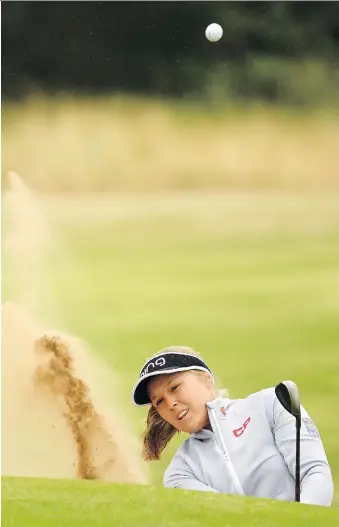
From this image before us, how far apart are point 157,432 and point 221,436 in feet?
0.66

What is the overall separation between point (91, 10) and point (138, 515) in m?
1.51

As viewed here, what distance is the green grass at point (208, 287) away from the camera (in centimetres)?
304

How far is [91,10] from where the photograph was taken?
3078mm

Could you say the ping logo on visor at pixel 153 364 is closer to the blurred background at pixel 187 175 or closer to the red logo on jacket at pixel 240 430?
the blurred background at pixel 187 175

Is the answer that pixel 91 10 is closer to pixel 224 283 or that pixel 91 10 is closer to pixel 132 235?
pixel 132 235

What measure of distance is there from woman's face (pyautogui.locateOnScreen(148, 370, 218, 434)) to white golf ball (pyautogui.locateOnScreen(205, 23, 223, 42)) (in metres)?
1.00

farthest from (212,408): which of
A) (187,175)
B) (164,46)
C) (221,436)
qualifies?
(164,46)

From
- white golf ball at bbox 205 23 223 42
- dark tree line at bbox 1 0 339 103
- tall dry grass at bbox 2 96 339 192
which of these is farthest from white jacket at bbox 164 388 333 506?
white golf ball at bbox 205 23 223 42

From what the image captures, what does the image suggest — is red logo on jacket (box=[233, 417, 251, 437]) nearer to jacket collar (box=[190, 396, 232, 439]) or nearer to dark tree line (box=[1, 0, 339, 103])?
jacket collar (box=[190, 396, 232, 439])

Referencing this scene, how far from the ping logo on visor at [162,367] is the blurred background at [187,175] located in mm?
31

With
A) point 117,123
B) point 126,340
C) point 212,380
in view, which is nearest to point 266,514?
point 212,380

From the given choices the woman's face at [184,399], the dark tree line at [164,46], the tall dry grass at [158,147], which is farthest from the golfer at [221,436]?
the dark tree line at [164,46]

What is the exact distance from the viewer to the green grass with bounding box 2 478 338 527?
281 centimetres

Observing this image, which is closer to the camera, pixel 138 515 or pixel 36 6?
pixel 138 515
